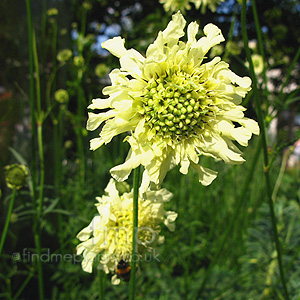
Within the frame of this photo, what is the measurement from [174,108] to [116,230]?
0.30 metres

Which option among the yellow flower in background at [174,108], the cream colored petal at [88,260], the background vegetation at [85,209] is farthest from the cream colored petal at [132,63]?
the background vegetation at [85,209]

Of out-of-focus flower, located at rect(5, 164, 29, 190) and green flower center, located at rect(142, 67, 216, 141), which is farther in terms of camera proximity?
out-of-focus flower, located at rect(5, 164, 29, 190)

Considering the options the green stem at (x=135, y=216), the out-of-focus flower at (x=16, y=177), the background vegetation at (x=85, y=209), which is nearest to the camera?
the green stem at (x=135, y=216)

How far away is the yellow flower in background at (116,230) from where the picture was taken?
576mm

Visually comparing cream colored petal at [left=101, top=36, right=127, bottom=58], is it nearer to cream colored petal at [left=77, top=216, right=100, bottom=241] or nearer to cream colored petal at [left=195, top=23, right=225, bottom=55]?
cream colored petal at [left=195, top=23, right=225, bottom=55]

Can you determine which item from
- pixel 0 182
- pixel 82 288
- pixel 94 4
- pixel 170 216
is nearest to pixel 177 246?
pixel 82 288

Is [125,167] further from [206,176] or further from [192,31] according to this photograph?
[192,31]

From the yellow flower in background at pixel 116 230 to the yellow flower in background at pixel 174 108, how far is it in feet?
0.54

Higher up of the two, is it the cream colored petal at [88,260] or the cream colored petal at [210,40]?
the cream colored petal at [210,40]

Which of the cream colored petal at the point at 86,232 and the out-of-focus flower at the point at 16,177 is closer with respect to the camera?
the cream colored petal at the point at 86,232

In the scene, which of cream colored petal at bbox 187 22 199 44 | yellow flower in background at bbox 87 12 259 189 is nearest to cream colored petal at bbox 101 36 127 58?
Answer: yellow flower in background at bbox 87 12 259 189

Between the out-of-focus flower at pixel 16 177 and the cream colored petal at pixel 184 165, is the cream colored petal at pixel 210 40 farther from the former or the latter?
the out-of-focus flower at pixel 16 177

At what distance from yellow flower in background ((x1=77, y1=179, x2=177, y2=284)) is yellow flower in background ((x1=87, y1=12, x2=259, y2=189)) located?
0.54 feet

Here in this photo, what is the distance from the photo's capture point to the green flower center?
434mm
